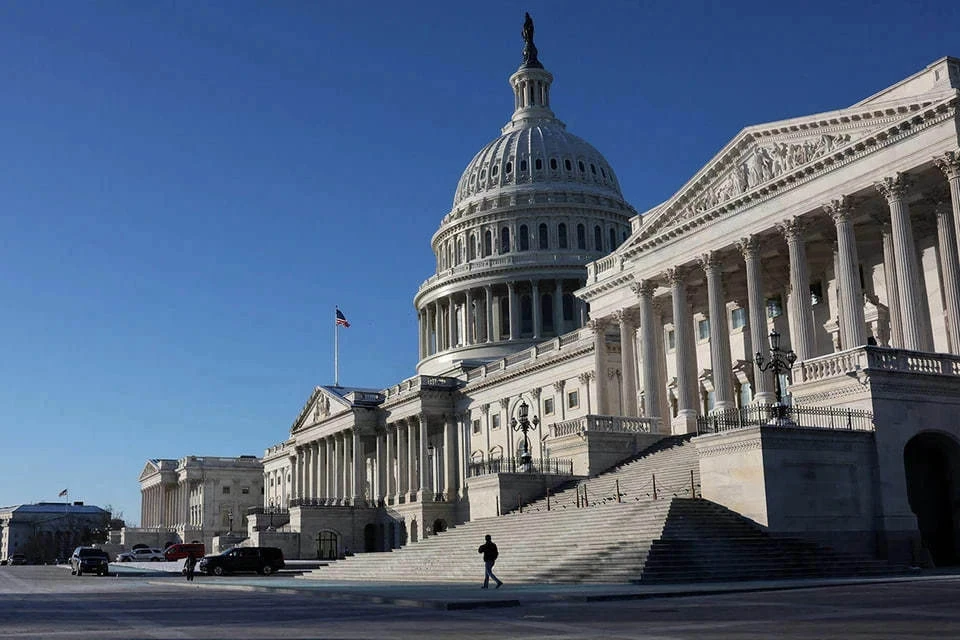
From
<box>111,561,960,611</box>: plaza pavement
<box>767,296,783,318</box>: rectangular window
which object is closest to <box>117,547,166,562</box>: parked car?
<box>767,296,783,318</box>: rectangular window

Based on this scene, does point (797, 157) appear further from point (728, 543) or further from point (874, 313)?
point (728, 543)

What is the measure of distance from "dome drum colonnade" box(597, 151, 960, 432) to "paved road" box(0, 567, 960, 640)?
1738 centimetres

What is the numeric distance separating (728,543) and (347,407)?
3236 inches

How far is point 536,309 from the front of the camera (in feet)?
406

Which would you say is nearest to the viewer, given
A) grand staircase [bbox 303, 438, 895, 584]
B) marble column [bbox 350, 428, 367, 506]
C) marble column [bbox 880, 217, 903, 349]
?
grand staircase [bbox 303, 438, 895, 584]

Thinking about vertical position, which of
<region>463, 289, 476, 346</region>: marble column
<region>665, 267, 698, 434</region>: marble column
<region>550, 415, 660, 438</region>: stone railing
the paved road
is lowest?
the paved road

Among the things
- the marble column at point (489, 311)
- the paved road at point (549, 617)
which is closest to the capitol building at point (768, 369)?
the paved road at point (549, 617)

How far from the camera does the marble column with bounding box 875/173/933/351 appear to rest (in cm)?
4491

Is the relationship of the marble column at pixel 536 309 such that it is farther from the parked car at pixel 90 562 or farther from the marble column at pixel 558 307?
the parked car at pixel 90 562

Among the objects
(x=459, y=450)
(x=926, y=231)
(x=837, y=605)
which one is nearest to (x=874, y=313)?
(x=926, y=231)

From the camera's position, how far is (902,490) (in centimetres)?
4056

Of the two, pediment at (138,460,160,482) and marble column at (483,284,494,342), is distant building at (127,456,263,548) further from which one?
marble column at (483,284,494,342)

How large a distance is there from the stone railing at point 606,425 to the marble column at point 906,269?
1763 centimetres

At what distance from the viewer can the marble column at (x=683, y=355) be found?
59.2 metres
